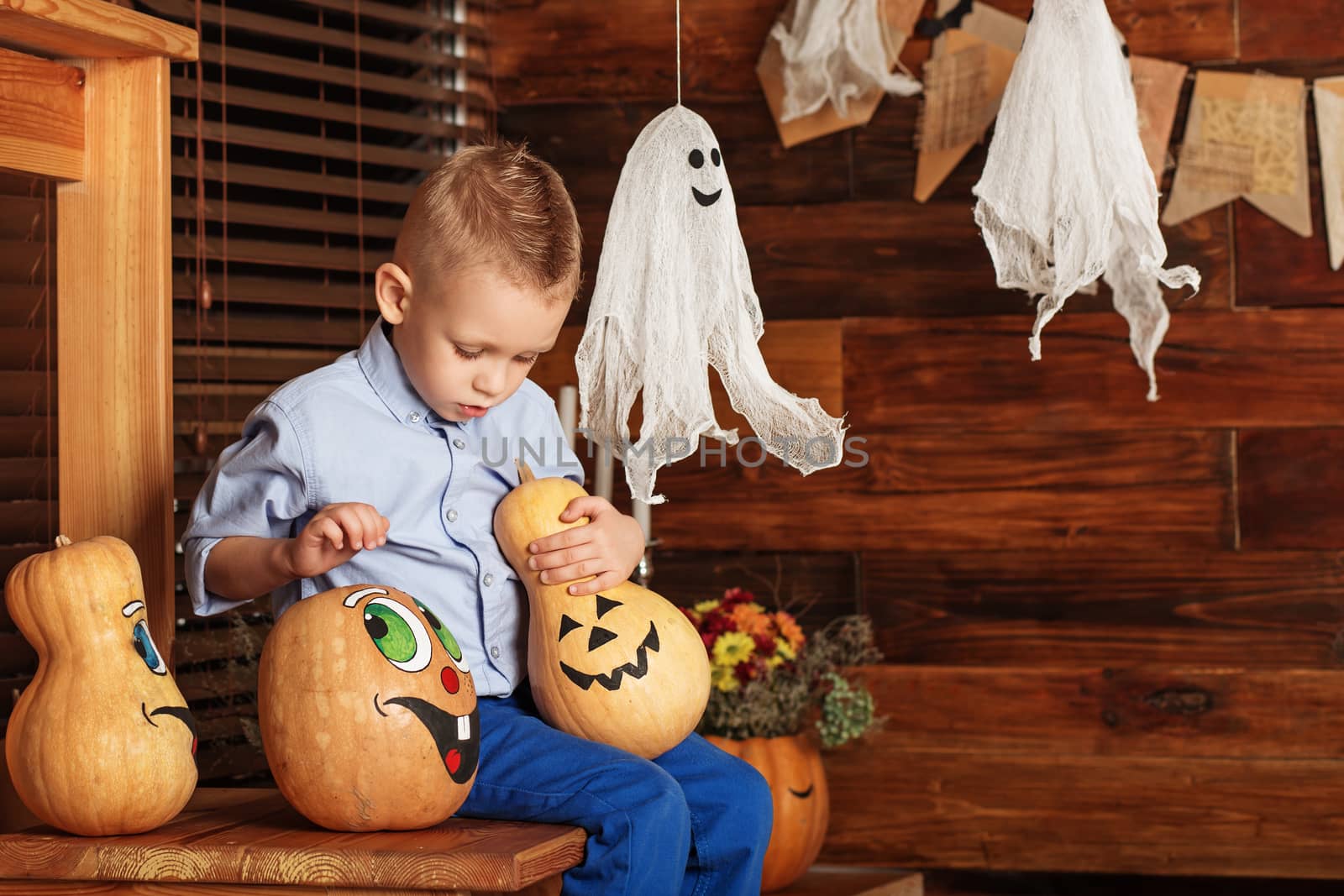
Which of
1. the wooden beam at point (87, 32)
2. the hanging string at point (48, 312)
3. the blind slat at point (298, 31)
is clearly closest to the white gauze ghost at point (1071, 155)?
the wooden beam at point (87, 32)

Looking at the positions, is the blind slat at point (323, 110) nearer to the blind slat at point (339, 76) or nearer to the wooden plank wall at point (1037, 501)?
the blind slat at point (339, 76)

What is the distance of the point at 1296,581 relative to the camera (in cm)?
233

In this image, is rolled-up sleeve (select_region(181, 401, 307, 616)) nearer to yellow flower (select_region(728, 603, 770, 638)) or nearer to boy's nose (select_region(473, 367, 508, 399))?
boy's nose (select_region(473, 367, 508, 399))

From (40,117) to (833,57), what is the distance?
1.43 m

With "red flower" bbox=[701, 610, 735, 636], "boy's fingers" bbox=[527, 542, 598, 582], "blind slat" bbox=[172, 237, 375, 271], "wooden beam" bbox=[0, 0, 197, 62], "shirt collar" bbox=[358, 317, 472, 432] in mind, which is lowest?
"red flower" bbox=[701, 610, 735, 636]

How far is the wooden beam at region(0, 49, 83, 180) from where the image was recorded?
1.33 meters

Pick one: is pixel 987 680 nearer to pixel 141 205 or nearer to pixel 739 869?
pixel 739 869

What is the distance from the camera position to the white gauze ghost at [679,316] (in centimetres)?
152

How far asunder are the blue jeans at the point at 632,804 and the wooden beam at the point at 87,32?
0.75 metres

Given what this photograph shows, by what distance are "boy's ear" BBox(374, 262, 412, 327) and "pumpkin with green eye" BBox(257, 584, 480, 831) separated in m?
0.34

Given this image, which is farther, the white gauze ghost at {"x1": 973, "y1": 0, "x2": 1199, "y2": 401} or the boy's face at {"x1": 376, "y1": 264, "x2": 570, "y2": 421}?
the white gauze ghost at {"x1": 973, "y1": 0, "x2": 1199, "y2": 401}

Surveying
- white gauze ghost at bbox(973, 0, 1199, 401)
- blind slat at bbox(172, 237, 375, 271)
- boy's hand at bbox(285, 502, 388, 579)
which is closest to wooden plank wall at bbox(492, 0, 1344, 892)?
blind slat at bbox(172, 237, 375, 271)

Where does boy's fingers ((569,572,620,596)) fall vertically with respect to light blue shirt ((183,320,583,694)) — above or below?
below

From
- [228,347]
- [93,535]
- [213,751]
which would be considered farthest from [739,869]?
[228,347]
